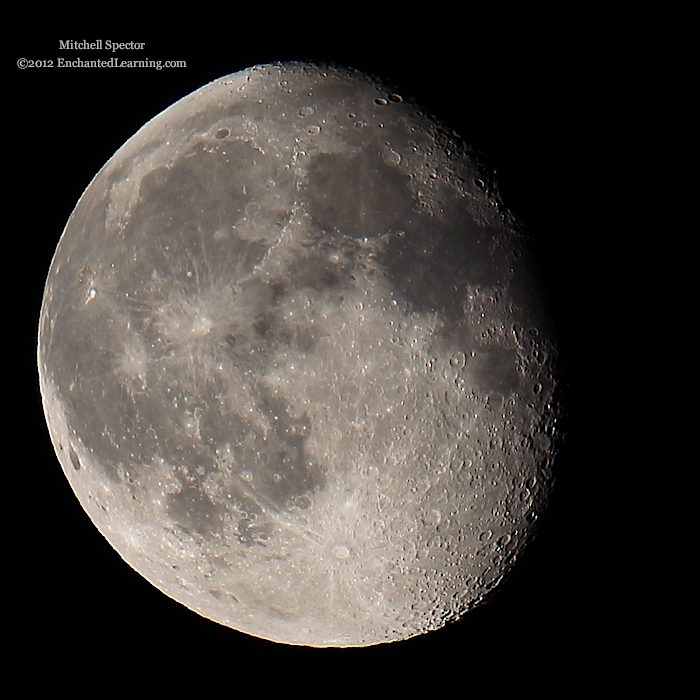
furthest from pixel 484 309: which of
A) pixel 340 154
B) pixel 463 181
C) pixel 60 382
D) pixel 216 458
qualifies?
pixel 60 382

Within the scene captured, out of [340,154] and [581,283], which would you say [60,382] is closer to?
[340,154]

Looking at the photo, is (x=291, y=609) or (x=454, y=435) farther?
(x=291, y=609)

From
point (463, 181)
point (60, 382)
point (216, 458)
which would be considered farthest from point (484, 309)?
point (60, 382)

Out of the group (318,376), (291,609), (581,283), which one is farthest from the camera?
(291,609)

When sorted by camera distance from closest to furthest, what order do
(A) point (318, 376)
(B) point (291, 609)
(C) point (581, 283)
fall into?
(A) point (318, 376) < (C) point (581, 283) < (B) point (291, 609)

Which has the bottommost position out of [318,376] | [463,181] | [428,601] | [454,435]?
[428,601]

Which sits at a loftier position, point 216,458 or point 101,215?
point 101,215
